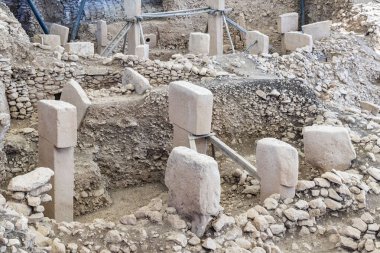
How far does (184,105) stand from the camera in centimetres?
801

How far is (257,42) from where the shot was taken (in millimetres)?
14078

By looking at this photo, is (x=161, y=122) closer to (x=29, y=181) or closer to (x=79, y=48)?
(x=29, y=181)

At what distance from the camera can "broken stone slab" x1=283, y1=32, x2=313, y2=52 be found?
13.9 m

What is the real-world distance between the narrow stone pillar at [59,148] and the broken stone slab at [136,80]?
255 cm

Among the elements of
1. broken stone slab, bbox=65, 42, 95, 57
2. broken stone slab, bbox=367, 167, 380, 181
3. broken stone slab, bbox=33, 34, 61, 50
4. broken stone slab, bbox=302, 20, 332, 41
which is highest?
broken stone slab, bbox=302, 20, 332, 41

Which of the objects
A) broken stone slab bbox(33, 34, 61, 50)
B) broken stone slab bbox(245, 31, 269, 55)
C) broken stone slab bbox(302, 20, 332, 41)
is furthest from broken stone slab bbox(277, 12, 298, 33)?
broken stone slab bbox(33, 34, 61, 50)

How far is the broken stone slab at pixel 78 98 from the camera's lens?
9398 millimetres

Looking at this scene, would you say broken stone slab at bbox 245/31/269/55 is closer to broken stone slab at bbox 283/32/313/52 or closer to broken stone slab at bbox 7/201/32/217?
broken stone slab at bbox 283/32/313/52

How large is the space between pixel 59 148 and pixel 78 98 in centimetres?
206

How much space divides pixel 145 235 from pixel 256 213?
140cm

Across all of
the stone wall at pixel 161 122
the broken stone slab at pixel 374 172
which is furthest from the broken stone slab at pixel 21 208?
the broken stone slab at pixel 374 172

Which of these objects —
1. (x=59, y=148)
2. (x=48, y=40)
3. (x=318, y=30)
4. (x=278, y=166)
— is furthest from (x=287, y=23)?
(x=59, y=148)

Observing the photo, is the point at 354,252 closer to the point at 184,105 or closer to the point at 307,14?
the point at 184,105

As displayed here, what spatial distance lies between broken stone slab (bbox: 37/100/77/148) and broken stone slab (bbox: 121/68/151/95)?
2.56m
